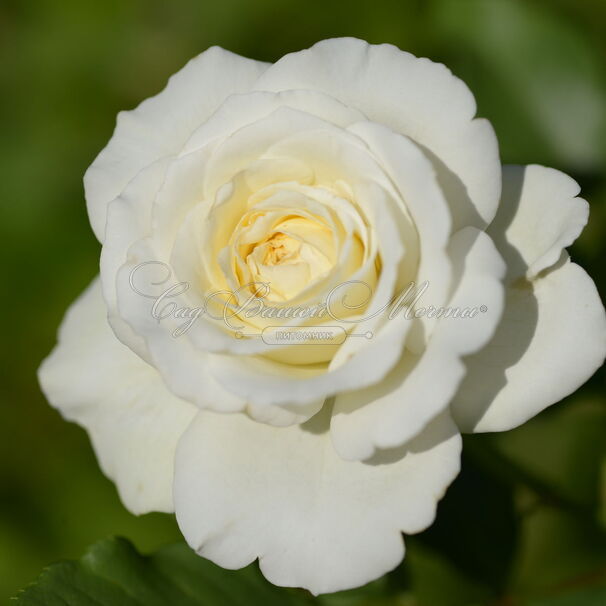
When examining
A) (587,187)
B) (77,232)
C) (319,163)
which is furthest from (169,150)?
(77,232)

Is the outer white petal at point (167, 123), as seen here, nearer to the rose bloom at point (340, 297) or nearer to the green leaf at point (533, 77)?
the rose bloom at point (340, 297)

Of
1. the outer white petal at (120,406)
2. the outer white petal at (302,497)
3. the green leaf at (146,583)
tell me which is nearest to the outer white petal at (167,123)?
the outer white petal at (120,406)

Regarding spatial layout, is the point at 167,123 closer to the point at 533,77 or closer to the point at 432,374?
the point at 432,374

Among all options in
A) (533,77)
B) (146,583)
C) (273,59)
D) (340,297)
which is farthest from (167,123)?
(273,59)

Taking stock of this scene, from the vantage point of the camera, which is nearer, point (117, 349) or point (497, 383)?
point (497, 383)

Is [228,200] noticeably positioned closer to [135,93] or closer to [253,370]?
[253,370]
